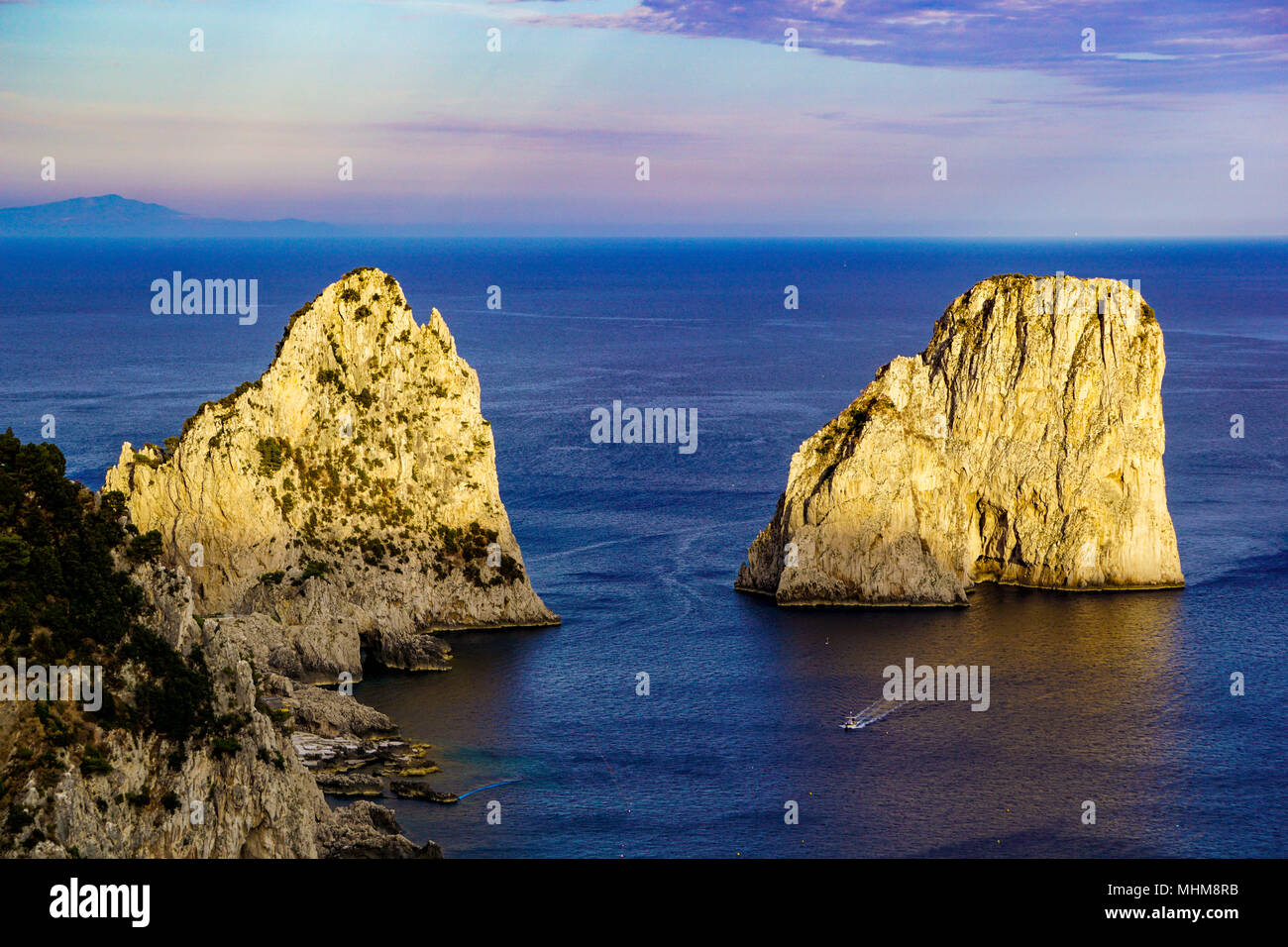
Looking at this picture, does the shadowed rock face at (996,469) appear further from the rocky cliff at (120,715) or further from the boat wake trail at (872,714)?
the rocky cliff at (120,715)

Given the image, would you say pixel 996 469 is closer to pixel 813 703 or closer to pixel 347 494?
pixel 813 703

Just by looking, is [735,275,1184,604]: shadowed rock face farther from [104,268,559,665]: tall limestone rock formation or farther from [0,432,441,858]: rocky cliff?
[0,432,441,858]: rocky cliff

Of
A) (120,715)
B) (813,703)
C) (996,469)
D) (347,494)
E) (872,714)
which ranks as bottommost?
(872,714)

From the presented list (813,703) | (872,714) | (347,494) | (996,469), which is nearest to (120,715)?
(813,703)

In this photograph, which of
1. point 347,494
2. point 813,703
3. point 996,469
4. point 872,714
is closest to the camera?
point 872,714

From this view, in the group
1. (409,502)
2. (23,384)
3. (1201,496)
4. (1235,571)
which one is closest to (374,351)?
(409,502)

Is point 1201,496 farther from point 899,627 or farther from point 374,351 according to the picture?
point 374,351
